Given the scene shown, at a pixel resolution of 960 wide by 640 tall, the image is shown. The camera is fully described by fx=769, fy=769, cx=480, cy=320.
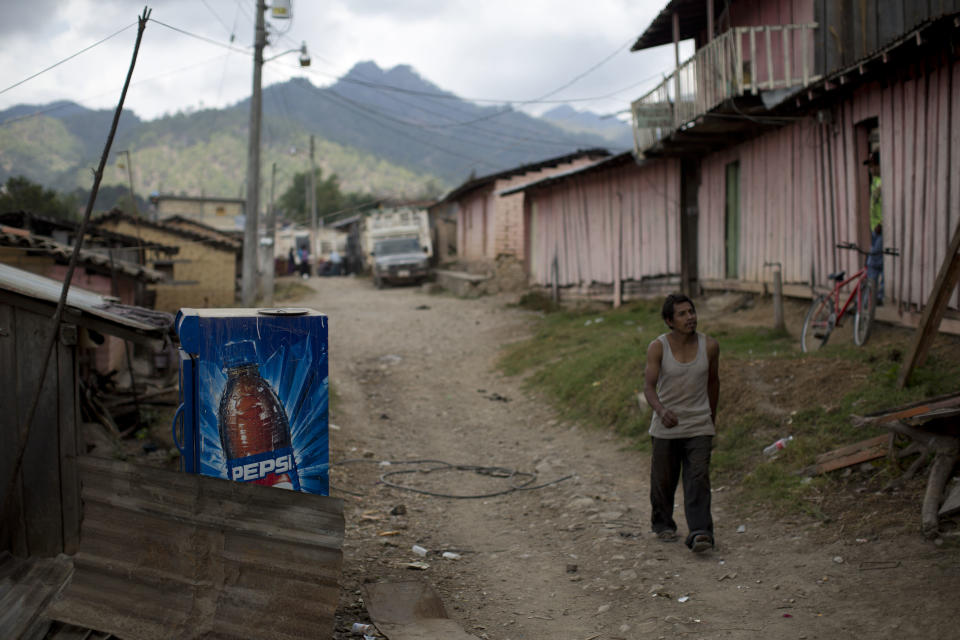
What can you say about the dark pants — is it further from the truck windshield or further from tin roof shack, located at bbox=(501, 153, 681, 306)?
the truck windshield

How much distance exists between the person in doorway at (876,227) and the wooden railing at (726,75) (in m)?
2.28

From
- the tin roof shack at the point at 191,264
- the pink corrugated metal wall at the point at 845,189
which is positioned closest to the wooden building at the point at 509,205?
the tin roof shack at the point at 191,264

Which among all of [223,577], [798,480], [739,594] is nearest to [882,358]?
[798,480]

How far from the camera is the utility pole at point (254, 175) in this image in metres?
18.5

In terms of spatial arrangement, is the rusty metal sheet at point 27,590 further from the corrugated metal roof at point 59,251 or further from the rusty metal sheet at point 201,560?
the corrugated metal roof at point 59,251

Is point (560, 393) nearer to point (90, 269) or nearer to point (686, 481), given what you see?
point (686, 481)

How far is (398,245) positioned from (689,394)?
26.4 meters

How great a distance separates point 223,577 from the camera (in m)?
3.35

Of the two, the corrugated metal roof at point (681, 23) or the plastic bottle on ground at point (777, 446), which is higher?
the corrugated metal roof at point (681, 23)

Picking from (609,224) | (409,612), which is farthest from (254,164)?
(409,612)

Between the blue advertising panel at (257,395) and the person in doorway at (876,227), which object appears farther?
the person in doorway at (876,227)

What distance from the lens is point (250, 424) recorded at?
432 centimetres

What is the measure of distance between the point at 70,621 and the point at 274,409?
1.47m

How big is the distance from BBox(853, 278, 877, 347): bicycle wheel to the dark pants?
434cm
